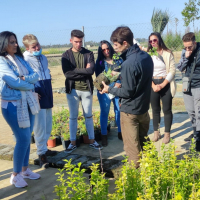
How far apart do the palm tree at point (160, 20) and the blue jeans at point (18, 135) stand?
24.6 feet

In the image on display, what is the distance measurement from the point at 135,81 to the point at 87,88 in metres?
1.89

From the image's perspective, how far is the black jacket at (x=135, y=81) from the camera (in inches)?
117

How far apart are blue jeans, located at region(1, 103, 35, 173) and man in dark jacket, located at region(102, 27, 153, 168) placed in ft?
4.10

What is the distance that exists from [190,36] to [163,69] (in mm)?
758

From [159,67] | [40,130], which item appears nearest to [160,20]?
[159,67]

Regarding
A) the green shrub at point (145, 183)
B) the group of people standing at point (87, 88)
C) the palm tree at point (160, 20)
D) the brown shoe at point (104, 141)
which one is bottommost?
the brown shoe at point (104, 141)

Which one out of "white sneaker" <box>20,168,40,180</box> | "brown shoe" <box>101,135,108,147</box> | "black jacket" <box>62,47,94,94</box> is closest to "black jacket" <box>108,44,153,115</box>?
"black jacket" <box>62,47,94,94</box>

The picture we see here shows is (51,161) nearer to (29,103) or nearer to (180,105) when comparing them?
(29,103)

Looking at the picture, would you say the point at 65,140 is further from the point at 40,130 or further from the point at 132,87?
the point at 132,87

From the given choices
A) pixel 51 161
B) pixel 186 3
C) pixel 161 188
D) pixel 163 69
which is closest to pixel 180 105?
pixel 163 69

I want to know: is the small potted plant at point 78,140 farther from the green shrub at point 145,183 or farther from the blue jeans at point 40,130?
the green shrub at point 145,183

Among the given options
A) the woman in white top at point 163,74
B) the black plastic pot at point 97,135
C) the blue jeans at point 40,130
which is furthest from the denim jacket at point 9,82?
the woman in white top at point 163,74

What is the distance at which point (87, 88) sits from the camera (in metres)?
4.79

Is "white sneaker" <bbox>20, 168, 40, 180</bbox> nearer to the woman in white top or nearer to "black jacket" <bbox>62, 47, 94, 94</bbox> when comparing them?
"black jacket" <bbox>62, 47, 94, 94</bbox>
